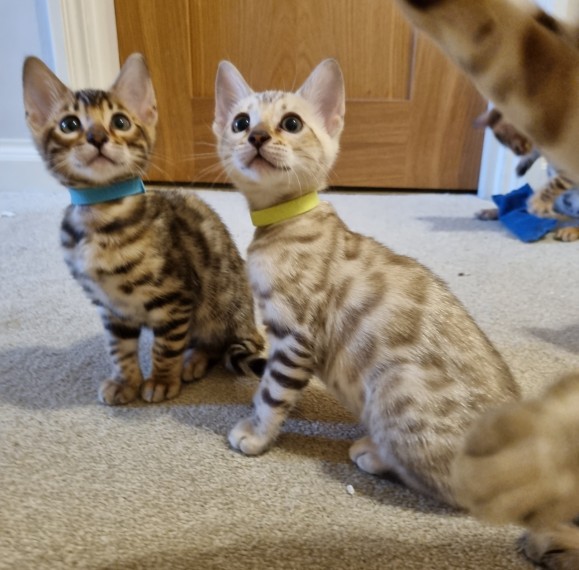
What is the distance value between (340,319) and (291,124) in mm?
344

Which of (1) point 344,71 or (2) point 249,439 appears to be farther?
(1) point 344,71

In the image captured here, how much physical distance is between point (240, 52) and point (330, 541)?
7.16 feet

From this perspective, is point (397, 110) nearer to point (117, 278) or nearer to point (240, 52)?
point (240, 52)

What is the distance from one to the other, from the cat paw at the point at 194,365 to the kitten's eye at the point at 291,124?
1.67 feet

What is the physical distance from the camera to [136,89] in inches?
44.5

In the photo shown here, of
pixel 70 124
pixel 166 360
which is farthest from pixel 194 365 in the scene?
pixel 70 124

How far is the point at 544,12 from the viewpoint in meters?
0.45

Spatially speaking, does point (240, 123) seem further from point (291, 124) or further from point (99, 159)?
point (99, 159)

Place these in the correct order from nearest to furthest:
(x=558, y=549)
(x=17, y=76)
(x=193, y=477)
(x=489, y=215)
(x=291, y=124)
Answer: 1. (x=558, y=549)
2. (x=193, y=477)
3. (x=291, y=124)
4. (x=489, y=215)
5. (x=17, y=76)

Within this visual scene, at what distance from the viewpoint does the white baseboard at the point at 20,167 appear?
8.18ft

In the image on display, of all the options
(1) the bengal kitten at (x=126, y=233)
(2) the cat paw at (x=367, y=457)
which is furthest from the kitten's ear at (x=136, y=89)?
(2) the cat paw at (x=367, y=457)

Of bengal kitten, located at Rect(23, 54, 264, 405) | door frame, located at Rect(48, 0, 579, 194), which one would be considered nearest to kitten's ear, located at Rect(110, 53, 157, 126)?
bengal kitten, located at Rect(23, 54, 264, 405)

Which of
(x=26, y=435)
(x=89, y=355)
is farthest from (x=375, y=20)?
(x=26, y=435)

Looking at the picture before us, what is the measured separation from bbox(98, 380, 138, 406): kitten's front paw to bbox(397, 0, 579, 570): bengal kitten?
2.60 feet
